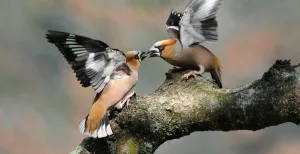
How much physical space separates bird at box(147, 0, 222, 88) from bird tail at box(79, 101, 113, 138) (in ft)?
0.88

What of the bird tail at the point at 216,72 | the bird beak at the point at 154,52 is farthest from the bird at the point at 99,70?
the bird tail at the point at 216,72

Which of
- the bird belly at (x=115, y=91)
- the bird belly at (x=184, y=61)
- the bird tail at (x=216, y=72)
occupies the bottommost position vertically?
the bird tail at (x=216, y=72)

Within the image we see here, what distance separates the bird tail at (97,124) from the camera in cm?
120

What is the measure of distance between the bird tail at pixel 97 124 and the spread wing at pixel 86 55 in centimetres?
8

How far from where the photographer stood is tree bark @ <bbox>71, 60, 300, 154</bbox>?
3.55 feet

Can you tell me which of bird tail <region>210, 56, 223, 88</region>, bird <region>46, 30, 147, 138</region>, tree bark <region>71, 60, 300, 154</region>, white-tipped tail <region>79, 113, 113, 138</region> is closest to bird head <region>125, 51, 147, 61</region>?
bird <region>46, 30, 147, 138</region>

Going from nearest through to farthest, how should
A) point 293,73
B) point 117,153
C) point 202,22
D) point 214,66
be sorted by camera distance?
point 293,73 → point 117,153 → point 202,22 → point 214,66

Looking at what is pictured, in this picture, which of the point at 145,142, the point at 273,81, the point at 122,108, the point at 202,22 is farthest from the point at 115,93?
the point at 273,81

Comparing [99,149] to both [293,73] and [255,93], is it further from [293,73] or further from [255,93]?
[293,73]

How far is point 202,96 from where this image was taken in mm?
1227

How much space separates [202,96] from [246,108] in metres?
0.17

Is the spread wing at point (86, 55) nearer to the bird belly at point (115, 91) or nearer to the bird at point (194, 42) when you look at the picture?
the bird belly at point (115, 91)

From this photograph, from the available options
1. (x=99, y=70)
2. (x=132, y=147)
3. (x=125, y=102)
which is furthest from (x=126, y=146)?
(x=99, y=70)

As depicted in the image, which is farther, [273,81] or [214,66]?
[214,66]
